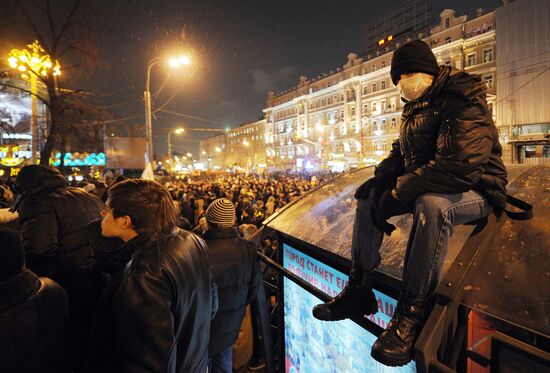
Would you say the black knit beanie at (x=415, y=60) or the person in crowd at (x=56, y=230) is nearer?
the black knit beanie at (x=415, y=60)

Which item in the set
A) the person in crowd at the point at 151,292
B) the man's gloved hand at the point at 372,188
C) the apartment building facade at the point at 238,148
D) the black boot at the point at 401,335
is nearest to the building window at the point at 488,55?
the man's gloved hand at the point at 372,188

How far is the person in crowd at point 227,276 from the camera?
302cm

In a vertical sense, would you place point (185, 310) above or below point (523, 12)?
below

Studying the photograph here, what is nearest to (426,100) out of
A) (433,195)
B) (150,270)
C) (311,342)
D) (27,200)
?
(433,195)

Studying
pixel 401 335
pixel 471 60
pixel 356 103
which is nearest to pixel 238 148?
pixel 356 103

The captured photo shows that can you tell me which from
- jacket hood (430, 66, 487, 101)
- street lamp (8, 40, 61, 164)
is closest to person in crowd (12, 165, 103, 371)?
jacket hood (430, 66, 487, 101)

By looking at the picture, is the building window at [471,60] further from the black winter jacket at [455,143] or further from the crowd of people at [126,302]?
the crowd of people at [126,302]

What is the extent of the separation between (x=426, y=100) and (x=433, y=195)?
58 cm

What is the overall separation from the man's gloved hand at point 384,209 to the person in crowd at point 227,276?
157cm

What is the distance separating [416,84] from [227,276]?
2.28 metres

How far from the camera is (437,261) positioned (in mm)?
A: 1565

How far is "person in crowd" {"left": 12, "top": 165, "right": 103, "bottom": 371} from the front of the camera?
10.8 ft

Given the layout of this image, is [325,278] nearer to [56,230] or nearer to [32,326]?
[32,326]

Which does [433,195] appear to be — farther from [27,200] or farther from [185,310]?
[27,200]
